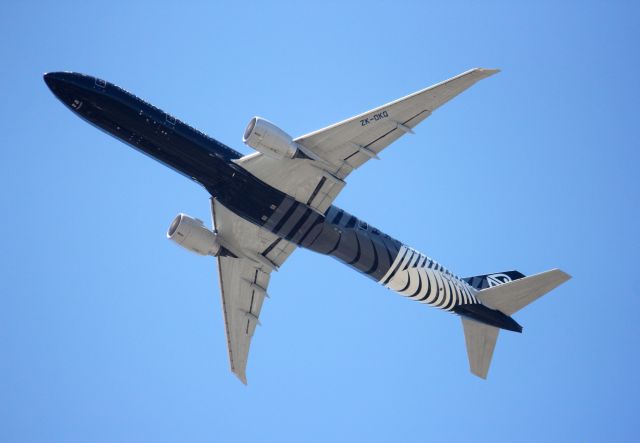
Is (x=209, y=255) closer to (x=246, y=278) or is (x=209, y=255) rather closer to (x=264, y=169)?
(x=246, y=278)

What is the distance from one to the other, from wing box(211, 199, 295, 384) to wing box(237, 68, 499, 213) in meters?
4.52

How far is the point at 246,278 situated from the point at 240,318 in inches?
109

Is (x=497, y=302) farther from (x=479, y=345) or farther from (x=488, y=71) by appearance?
(x=488, y=71)

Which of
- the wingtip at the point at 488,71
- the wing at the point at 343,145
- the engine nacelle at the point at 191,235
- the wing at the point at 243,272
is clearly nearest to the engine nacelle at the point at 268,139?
the wing at the point at 343,145

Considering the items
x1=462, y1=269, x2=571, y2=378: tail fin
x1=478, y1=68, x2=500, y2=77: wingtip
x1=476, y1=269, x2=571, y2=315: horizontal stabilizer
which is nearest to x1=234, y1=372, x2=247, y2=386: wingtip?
x1=462, y1=269, x2=571, y2=378: tail fin

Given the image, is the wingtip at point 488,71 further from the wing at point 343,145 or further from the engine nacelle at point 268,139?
the engine nacelle at point 268,139

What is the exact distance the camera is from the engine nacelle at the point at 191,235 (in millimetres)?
43938

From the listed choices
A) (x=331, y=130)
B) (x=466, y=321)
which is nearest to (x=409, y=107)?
(x=331, y=130)

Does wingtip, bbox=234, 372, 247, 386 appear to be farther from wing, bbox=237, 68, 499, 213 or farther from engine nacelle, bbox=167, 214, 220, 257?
wing, bbox=237, 68, 499, 213

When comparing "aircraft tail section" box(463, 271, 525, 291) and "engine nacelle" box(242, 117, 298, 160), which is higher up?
"aircraft tail section" box(463, 271, 525, 291)

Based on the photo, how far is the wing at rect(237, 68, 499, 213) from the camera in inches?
1475

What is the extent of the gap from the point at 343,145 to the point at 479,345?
1564 centimetres

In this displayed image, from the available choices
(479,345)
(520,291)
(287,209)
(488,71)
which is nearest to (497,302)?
(520,291)

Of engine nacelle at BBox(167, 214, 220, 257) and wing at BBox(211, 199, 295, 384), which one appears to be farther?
wing at BBox(211, 199, 295, 384)
